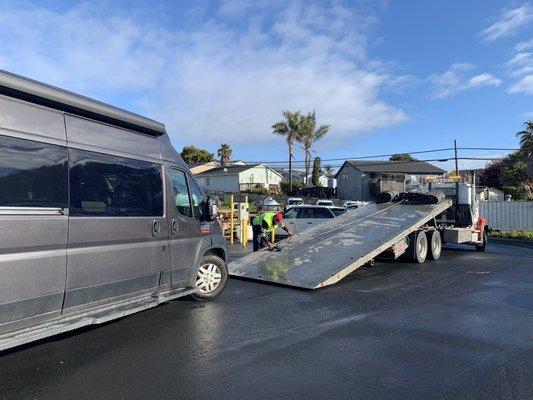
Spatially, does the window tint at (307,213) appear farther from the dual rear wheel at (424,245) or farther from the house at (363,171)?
the house at (363,171)

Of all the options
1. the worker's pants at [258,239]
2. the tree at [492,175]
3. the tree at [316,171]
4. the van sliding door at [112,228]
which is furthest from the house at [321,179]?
the van sliding door at [112,228]

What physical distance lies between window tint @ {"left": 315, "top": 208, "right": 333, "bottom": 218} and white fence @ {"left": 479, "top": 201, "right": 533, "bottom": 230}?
13707 mm

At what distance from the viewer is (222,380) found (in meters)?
4.88

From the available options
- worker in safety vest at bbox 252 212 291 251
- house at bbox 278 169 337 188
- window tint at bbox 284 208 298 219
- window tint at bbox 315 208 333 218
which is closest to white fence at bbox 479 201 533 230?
window tint at bbox 315 208 333 218

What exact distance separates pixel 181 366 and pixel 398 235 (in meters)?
7.87

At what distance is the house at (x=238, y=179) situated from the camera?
67.9 meters

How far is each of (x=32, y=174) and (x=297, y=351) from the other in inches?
135

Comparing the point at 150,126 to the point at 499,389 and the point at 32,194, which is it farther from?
the point at 499,389

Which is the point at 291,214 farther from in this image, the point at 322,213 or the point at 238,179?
the point at 238,179

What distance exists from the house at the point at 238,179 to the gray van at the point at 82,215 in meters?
59.4

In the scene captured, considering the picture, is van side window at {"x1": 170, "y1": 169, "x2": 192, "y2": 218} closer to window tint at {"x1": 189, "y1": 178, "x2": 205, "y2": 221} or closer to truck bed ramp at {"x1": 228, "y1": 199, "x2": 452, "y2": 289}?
window tint at {"x1": 189, "y1": 178, "x2": 205, "y2": 221}

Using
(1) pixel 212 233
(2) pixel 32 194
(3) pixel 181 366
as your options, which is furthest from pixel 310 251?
(2) pixel 32 194

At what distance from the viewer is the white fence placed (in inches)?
1118

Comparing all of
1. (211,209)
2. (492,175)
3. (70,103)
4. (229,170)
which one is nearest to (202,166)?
(229,170)
